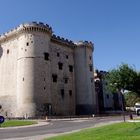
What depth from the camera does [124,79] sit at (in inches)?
1394

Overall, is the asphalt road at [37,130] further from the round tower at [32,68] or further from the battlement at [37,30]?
the battlement at [37,30]

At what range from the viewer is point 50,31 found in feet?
212

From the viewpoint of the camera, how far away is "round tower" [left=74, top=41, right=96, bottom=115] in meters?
70.2

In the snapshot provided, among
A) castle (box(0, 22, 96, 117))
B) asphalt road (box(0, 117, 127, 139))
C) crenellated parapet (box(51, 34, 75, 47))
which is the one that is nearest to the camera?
asphalt road (box(0, 117, 127, 139))

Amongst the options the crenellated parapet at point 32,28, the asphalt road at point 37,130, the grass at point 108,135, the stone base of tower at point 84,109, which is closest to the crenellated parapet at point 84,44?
the crenellated parapet at point 32,28

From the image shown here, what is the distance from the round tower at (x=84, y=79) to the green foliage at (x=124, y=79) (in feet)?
114

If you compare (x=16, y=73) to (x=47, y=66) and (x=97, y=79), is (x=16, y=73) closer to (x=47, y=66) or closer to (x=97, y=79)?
(x=47, y=66)

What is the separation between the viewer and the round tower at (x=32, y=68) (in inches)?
2272

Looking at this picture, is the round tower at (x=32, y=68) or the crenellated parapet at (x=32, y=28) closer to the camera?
the round tower at (x=32, y=68)

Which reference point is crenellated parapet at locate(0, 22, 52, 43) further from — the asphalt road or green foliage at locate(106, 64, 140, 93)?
the asphalt road

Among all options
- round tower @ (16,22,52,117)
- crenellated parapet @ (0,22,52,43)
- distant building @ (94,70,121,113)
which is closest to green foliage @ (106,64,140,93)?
round tower @ (16,22,52,117)

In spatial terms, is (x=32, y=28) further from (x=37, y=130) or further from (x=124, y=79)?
(x=37, y=130)

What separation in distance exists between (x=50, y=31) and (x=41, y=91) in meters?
14.7

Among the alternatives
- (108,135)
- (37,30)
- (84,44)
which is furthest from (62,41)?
(108,135)
